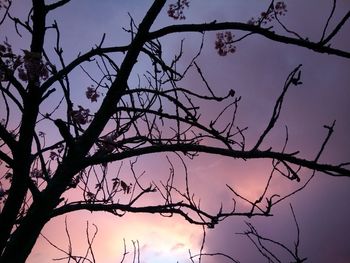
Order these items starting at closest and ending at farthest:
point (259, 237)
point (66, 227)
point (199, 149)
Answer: point (259, 237), point (199, 149), point (66, 227)

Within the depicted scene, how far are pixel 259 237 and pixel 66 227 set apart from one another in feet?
8.86

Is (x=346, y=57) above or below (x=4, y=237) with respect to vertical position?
above

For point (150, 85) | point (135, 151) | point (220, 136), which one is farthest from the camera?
point (150, 85)

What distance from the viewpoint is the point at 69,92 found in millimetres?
4754

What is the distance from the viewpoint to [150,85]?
246 inches

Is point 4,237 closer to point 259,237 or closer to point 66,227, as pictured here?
point 66,227

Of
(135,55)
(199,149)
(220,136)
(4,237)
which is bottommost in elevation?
(4,237)

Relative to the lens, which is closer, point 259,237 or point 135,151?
point 259,237

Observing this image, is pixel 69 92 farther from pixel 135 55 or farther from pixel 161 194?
pixel 161 194

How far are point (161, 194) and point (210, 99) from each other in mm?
1812

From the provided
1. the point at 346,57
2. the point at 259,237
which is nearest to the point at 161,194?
the point at 259,237

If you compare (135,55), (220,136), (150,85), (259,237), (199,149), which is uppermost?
(150,85)

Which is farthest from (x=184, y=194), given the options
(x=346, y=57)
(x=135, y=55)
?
(x=346, y=57)

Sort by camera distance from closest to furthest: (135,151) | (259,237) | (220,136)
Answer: (259,237), (135,151), (220,136)
